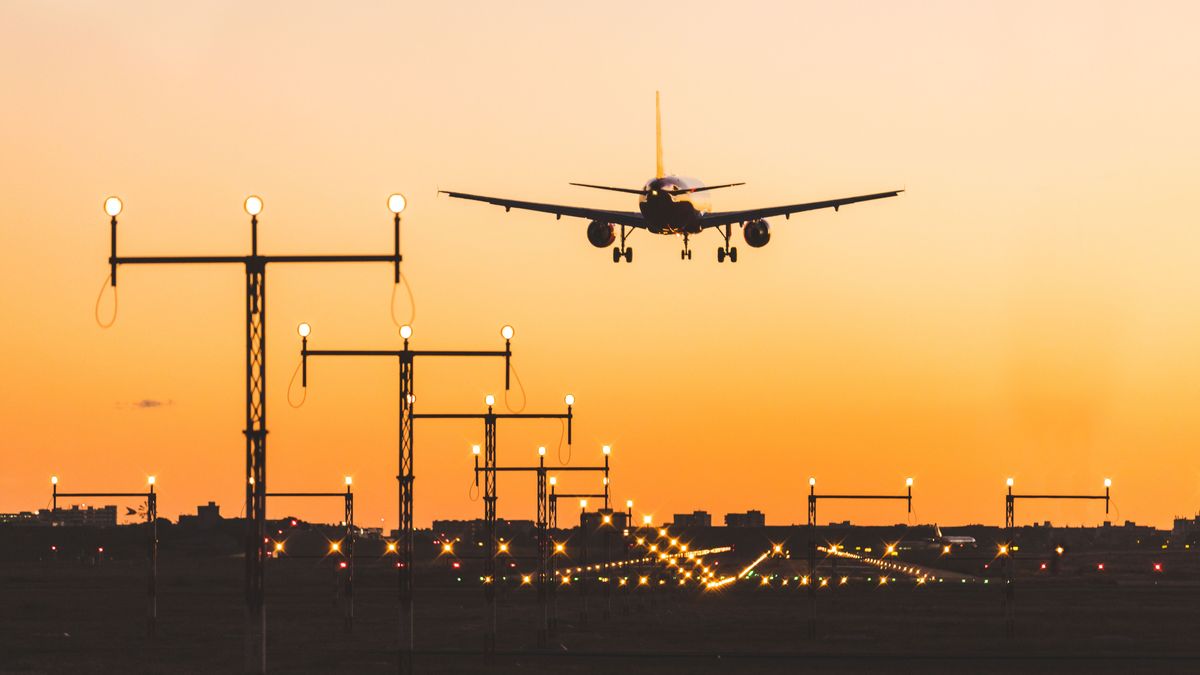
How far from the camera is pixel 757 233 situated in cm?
11169

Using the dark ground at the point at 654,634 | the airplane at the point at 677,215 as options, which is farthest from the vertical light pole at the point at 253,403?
the airplane at the point at 677,215

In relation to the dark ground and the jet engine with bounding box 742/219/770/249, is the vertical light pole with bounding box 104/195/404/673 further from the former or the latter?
the jet engine with bounding box 742/219/770/249

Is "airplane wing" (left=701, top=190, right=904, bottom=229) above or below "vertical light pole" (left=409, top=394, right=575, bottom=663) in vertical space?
above

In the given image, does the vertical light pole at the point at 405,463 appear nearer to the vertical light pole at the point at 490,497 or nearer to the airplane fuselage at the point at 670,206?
the vertical light pole at the point at 490,497

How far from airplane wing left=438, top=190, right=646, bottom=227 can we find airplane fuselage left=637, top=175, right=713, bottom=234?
3.27 feet

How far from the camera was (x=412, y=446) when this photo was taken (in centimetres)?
6228

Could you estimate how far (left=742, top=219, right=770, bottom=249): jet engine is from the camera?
111 m

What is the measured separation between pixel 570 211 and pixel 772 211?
474 inches

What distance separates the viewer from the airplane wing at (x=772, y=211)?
4397 inches

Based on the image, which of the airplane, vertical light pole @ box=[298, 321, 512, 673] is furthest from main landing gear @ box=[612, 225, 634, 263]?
vertical light pole @ box=[298, 321, 512, 673]

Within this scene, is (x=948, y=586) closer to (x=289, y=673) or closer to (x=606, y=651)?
(x=606, y=651)

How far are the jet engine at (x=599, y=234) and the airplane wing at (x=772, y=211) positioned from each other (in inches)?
215

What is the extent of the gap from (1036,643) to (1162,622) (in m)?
26.4

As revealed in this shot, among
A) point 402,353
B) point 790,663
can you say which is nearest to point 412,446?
point 402,353
